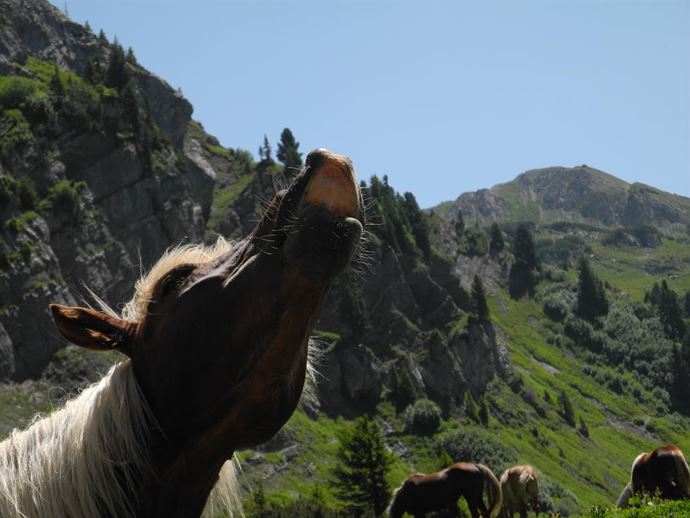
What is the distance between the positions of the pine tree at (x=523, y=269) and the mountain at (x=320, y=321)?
31.0 meters

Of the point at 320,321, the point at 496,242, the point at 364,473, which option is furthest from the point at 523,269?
the point at 364,473

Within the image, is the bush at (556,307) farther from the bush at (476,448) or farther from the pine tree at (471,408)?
the bush at (476,448)

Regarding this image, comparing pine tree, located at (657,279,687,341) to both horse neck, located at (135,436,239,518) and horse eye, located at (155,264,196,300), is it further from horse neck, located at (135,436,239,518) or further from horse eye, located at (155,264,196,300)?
horse neck, located at (135,436,239,518)

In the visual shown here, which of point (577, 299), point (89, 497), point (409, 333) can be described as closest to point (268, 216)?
point (89, 497)

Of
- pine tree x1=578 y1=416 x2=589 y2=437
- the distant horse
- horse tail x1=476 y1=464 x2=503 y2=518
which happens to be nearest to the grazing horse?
horse tail x1=476 y1=464 x2=503 y2=518

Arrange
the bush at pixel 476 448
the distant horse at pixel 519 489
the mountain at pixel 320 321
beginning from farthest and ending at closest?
the bush at pixel 476 448 < the mountain at pixel 320 321 < the distant horse at pixel 519 489

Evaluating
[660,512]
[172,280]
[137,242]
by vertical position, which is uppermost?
[137,242]

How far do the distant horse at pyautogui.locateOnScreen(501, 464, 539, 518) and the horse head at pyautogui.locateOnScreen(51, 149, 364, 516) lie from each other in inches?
1074

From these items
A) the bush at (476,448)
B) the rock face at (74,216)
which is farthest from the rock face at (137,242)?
the bush at (476,448)

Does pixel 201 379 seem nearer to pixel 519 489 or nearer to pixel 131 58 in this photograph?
pixel 519 489

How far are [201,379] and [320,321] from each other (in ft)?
274

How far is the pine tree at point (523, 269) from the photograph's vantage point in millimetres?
182000

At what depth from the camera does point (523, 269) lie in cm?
18562

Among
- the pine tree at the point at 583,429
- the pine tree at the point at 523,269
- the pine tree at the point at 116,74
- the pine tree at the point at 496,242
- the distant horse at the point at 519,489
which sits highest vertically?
the pine tree at the point at 116,74
